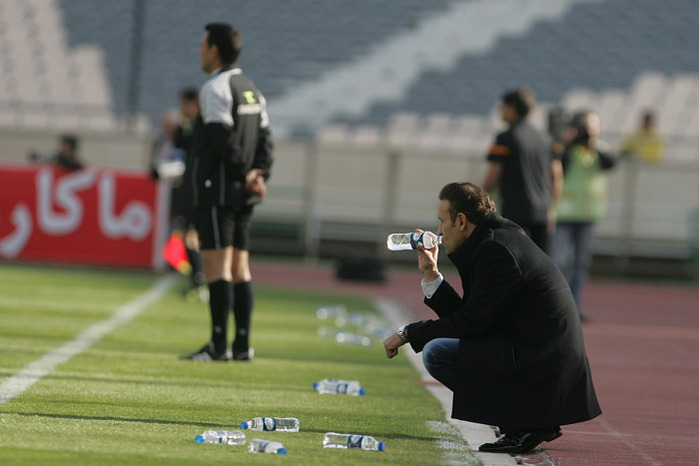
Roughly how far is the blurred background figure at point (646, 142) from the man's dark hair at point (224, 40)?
12.6 metres

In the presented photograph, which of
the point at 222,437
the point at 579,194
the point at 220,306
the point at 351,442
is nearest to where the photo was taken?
the point at 222,437

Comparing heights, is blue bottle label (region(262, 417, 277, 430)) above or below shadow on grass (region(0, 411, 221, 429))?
above

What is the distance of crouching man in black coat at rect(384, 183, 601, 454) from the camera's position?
201 inches

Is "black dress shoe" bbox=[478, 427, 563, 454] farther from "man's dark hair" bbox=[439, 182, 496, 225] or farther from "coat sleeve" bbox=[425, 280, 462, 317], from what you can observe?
"man's dark hair" bbox=[439, 182, 496, 225]

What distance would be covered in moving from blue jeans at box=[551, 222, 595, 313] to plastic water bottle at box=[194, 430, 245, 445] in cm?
751

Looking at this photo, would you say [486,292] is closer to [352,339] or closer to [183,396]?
[183,396]

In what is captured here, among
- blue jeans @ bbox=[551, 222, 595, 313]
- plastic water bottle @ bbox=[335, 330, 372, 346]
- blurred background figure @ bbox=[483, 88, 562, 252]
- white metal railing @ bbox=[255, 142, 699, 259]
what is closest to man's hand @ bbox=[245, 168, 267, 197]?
plastic water bottle @ bbox=[335, 330, 372, 346]

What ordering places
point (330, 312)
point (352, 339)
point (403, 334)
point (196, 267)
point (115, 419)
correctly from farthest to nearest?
point (196, 267) < point (330, 312) < point (352, 339) < point (115, 419) < point (403, 334)

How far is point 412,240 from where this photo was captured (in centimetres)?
529

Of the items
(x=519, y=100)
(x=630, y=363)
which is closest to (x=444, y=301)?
(x=630, y=363)

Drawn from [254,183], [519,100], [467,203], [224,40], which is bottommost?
[254,183]

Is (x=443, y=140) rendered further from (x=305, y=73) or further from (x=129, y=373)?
(x=129, y=373)

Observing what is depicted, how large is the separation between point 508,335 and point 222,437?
1.24 m

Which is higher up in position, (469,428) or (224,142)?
(224,142)
